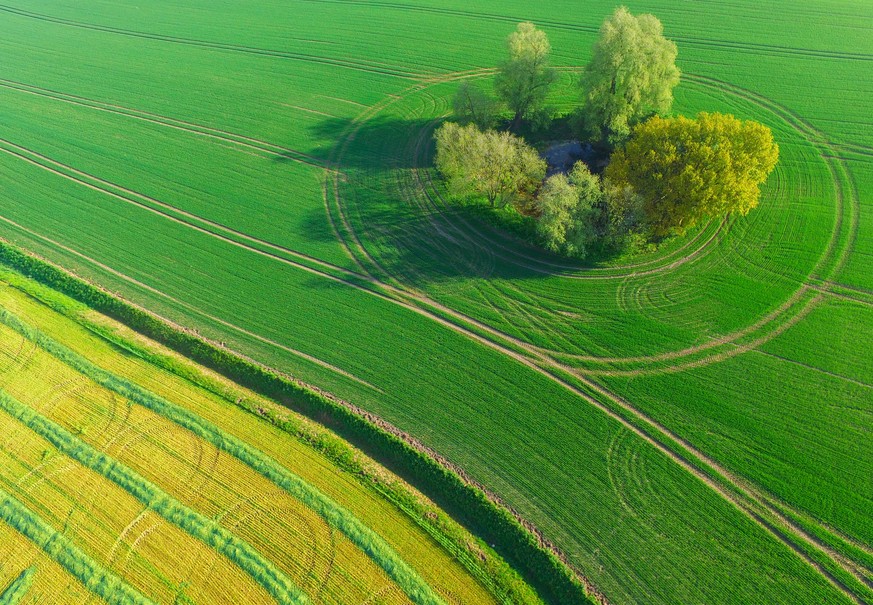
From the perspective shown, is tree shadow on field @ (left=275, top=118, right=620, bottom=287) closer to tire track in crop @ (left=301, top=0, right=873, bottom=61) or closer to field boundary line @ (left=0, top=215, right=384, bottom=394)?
field boundary line @ (left=0, top=215, right=384, bottom=394)

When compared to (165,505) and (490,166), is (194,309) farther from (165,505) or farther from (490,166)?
(490,166)

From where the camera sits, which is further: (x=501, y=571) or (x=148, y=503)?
(x=148, y=503)

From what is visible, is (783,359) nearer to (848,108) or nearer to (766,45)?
(848,108)

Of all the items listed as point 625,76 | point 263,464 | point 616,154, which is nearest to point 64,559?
point 263,464

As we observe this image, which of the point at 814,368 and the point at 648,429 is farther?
the point at 814,368

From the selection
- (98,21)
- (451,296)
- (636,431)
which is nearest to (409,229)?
(451,296)

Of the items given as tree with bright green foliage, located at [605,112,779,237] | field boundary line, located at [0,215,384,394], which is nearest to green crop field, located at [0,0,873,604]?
field boundary line, located at [0,215,384,394]
